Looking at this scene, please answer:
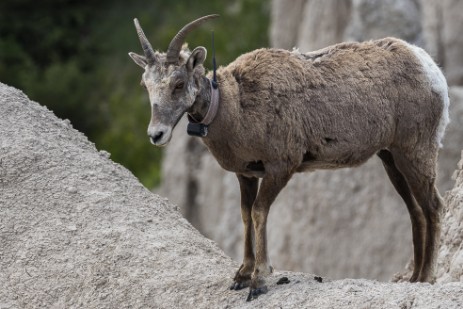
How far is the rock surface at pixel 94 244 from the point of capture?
10547 millimetres

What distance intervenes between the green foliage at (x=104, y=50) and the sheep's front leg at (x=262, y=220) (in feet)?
89.9

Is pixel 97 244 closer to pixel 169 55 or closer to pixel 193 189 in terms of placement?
pixel 169 55

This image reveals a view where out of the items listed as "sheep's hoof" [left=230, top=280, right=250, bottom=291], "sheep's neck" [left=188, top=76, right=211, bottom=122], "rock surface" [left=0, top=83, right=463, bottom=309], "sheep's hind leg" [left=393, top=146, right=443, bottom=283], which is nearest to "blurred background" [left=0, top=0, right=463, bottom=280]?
"sheep's hind leg" [left=393, top=146, right=443, bottom=283]

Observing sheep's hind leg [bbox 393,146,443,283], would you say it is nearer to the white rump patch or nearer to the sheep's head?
the white rump patch

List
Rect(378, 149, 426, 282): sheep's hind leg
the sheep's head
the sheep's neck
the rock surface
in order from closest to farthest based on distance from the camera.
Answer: the sheep's head → the sheep's neck → the rock surface → Rect(378, 149, 426, 282): sheep's hind leg

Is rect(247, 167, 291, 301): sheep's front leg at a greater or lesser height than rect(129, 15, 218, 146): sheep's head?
lesser

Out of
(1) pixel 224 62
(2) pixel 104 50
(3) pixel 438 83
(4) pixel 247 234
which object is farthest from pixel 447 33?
(2) pixel 104 50

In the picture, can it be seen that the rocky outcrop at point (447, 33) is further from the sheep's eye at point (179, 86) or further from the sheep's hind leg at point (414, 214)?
the sheep's eye at point (179, 86)

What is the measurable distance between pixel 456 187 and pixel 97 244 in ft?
12.2

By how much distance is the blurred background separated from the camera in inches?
931

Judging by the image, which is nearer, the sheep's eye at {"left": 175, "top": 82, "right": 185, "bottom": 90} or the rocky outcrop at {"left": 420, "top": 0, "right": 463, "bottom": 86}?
the sheep's eye at {"left": 175, "top": 82, "right": 185, "bottom": 90}

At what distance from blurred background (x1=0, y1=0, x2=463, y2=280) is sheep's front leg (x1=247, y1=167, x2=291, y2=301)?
39.4 ft

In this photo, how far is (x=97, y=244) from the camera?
11336mm

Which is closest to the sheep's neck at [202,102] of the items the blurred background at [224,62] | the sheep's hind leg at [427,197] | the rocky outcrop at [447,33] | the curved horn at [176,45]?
the curved horn at [176,45]
